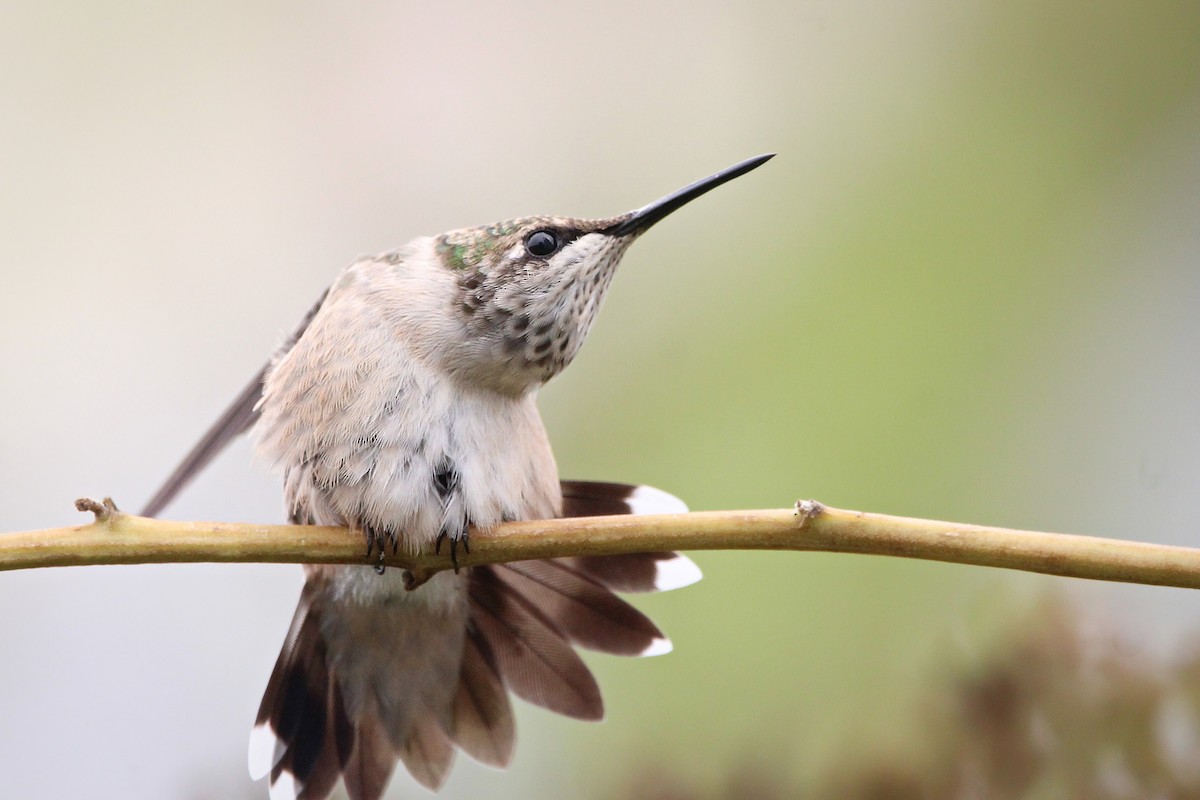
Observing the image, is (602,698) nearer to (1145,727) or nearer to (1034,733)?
(1034,733)

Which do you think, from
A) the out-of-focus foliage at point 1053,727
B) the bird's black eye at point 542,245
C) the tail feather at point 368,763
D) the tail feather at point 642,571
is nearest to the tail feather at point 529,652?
the tail feather at point 642,571

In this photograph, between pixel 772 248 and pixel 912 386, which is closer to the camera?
pixel 912 386

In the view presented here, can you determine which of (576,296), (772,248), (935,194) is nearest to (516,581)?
(576,296)

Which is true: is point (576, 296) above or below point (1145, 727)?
above

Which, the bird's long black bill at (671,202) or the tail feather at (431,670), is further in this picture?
the tail feather at (431,670)

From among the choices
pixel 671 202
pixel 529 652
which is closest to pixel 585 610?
pixel 529 652

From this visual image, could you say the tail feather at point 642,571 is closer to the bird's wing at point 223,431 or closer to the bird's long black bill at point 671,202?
the bird's long black bill at point 671,202
